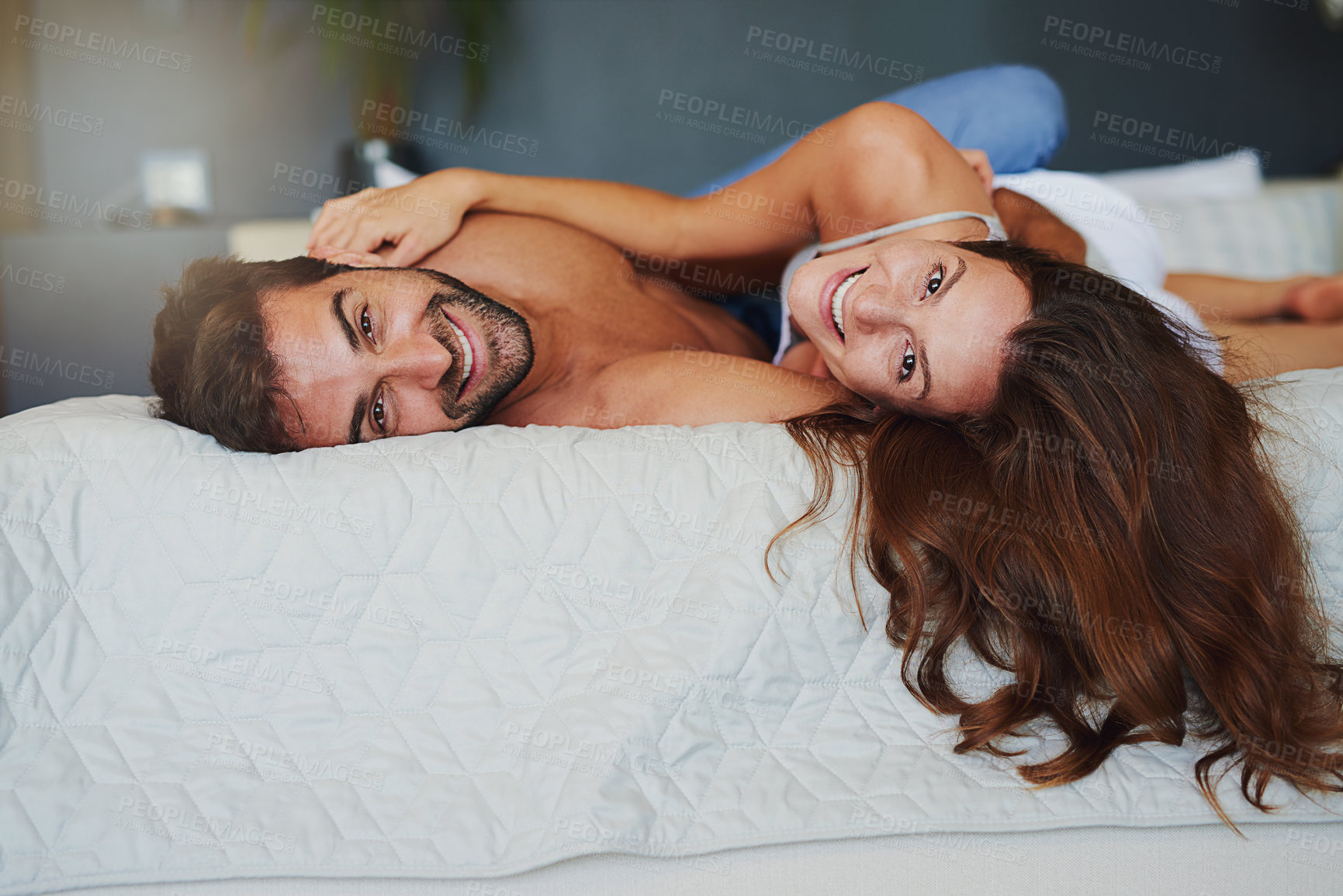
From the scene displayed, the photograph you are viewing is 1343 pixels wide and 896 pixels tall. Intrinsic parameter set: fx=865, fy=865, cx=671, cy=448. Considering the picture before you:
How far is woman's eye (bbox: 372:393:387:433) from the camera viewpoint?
116 cm

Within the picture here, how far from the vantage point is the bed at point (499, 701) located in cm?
80

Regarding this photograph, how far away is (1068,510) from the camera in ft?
3.03

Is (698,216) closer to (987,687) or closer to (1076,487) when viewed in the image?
(1076,487)

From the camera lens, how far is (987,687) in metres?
0.90

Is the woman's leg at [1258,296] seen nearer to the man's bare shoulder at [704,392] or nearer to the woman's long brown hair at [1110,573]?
the woman's long brown hair at [1110,573]

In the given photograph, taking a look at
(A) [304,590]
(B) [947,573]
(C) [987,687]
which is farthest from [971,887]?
(A) [304,590]

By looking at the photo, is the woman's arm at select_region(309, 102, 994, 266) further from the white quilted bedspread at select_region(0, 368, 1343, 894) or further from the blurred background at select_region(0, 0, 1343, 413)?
the blurred background at select_region(0, 0, 1343, 413)

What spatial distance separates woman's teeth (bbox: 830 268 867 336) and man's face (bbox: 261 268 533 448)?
45cm

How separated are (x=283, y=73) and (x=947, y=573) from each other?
255cm

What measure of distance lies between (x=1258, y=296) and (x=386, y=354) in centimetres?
158

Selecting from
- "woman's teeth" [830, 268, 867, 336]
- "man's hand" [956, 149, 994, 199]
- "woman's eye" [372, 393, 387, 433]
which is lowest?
"woman's eye" [372, 393, 387, 433]

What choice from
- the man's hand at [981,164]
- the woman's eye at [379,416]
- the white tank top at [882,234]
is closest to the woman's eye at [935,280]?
the white tank top at [882,234]

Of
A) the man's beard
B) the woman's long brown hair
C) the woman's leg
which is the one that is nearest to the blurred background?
the woman's leg

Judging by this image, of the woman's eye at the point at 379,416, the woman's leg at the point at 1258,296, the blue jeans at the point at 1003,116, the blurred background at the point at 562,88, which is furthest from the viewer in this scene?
the blurred background at the point at 562,88
